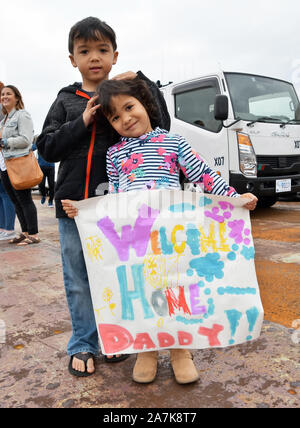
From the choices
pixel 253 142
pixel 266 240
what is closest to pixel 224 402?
pixel 266 240

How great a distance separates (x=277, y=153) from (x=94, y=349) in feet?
15.0

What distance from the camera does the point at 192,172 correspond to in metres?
1.69

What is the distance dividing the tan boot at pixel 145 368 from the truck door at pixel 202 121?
399 cm

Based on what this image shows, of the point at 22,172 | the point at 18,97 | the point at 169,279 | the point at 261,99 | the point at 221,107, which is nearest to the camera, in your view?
the point at 169,279

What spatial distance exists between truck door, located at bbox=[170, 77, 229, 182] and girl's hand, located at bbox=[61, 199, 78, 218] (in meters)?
4.01

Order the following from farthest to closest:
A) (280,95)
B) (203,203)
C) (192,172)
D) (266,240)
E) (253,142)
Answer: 1. (280,95)
2. (253,142)
3. (266,240)
4. (192,172)
5. (203,203)

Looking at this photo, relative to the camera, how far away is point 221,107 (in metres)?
5.00

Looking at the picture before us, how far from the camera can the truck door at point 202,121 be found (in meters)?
5.46

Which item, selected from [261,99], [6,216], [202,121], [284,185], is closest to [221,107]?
[202,121]

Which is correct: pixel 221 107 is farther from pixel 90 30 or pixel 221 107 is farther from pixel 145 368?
pixel 145 368

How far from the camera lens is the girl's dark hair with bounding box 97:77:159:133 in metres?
1.63

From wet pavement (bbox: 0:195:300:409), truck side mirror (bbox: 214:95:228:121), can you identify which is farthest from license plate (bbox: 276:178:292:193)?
wet pavement (bbox: 0:195:300:409)

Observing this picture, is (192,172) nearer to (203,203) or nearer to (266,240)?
(203,203)

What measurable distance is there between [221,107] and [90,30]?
3.54 m
